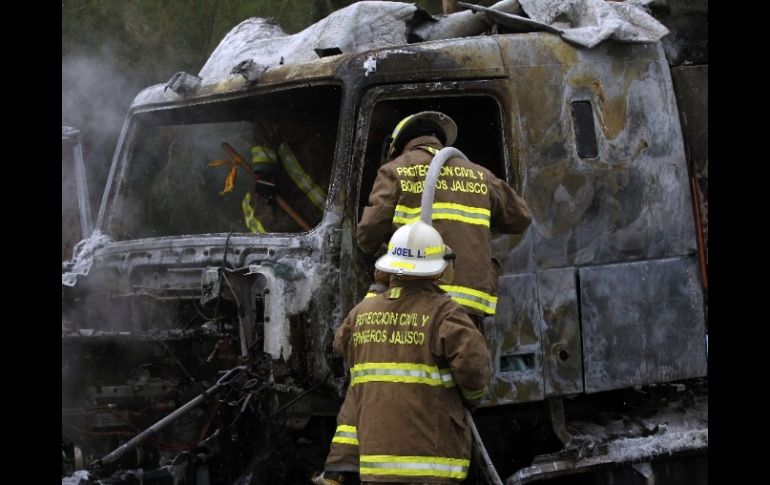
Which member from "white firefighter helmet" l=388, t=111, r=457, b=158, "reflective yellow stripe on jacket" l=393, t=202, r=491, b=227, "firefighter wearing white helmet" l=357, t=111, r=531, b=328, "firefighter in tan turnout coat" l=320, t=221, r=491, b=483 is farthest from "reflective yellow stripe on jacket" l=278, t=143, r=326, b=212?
"firefighter in tan turnout coat" l=320, t=221, r=491, b=483

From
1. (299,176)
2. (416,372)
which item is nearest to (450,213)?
(416,372)

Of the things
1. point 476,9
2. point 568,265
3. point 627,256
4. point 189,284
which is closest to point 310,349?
point 189,284

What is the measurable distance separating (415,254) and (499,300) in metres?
1.12

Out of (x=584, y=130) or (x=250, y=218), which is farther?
(x=250, y=218)

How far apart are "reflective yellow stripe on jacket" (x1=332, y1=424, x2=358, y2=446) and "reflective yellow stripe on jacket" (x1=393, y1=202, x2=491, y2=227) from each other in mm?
941

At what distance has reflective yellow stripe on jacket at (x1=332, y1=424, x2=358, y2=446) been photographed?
11.8 ft

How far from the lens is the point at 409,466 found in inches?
131

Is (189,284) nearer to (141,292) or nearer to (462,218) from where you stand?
(141,292)

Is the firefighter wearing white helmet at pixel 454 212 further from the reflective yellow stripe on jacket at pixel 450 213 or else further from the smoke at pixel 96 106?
the smoke at pixel 96 106

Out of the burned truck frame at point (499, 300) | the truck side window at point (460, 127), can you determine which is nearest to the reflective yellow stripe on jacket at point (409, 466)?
the burned truck frame at point (499, 300)

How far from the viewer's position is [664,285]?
4.79 meters

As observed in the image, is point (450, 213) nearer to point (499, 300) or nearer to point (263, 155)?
point (499, 300)
